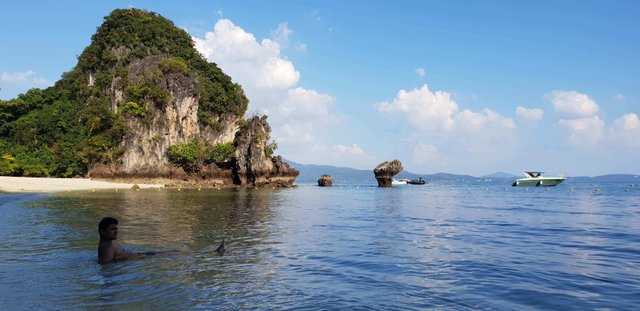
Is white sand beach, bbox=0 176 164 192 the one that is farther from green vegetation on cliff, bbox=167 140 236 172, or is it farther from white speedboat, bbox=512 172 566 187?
white speedboat, bbox=512 172 566 187

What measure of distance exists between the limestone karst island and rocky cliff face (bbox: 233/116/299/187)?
0.19 m

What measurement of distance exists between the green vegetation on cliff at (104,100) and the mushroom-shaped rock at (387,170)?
33.9m

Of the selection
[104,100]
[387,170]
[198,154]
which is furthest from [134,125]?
[387,170]

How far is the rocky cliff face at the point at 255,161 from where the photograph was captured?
8056cm

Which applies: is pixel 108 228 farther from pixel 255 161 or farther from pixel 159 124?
pixel 159 124

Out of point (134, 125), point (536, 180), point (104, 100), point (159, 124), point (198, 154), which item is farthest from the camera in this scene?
point (536, 180)

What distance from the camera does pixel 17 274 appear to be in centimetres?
1057

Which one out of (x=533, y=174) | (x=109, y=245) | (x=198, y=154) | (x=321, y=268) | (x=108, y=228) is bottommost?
(x=321, y=268)

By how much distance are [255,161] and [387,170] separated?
28.4 meters

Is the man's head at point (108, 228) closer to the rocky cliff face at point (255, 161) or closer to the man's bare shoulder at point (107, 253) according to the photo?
the man's bare shoulder at point (107, 253)

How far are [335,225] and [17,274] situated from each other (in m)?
15.3

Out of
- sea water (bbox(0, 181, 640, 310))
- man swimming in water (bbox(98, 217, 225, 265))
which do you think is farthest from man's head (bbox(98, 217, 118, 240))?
sea water (bbox(0, 181, 640, 310))

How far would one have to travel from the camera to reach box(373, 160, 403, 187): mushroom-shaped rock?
291ft

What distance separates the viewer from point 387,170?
89.6 metres
